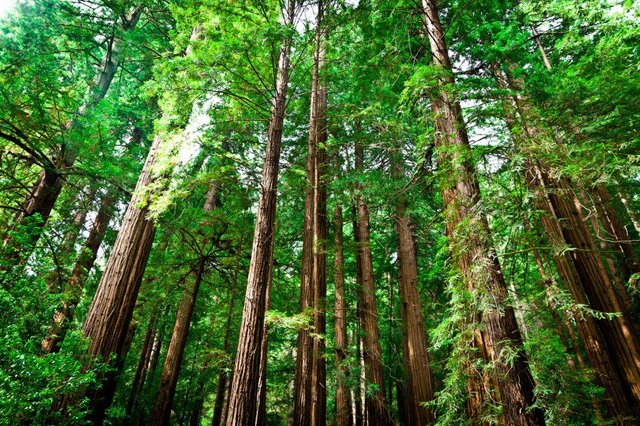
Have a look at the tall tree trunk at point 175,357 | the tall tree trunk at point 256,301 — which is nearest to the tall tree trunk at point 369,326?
the tall tree trunk at point 256,301

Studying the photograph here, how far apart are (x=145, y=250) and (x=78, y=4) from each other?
7238mm

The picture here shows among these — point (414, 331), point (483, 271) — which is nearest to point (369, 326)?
point (414, 331)

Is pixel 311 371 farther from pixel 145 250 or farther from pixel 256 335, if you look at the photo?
pixel 145 250

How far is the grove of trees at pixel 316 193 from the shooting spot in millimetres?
3418

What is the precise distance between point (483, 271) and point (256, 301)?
285cm

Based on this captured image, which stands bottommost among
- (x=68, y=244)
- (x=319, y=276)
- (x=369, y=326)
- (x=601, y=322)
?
(x=601, y=322)

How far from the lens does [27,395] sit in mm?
3188

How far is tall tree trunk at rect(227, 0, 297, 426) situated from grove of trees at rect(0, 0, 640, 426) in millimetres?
27

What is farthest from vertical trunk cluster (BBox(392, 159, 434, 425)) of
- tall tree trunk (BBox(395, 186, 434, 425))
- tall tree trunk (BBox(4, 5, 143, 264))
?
tall tree trunk (BBox(4, 5, 143, 264))

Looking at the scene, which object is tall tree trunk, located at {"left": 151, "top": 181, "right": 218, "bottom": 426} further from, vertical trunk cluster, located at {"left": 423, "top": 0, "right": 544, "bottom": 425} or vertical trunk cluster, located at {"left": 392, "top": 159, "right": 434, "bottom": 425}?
vertical trunk cluster, located at {"left": 392, "top": 159, "right": 434, "bottom": 425}

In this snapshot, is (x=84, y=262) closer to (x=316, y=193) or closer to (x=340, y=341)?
(x=316, y=193)

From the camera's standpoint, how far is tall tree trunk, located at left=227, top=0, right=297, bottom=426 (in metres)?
3.70

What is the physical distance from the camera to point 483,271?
336cm

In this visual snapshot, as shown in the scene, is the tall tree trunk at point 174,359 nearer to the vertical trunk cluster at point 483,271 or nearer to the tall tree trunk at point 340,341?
the tall tree trunk at point 340,341
